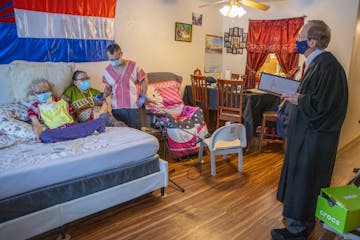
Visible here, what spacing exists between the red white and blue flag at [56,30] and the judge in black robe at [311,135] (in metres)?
2.41

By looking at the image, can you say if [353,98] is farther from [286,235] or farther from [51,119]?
[51,119]

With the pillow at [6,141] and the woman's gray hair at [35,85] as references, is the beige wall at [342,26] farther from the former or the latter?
the pillow at [6,141]

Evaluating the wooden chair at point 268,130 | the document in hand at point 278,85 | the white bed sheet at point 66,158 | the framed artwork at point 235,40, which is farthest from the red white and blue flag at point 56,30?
the framed artwork at point 235,40

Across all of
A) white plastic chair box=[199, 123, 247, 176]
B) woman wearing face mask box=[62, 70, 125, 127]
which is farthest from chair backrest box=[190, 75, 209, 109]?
woman wearing face mask box=[62, 70, 125, 127]

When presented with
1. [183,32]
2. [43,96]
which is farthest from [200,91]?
[43,96]

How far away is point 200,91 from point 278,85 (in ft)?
7.23

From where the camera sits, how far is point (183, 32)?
4.44 meters

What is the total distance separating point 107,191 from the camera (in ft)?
7.00

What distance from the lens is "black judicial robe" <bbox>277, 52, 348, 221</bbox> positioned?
5.77ft

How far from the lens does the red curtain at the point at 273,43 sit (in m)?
4.45

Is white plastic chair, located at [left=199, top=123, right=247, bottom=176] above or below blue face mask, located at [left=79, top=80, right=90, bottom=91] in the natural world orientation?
below

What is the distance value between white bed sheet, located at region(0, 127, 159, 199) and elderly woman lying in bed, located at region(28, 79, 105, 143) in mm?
85

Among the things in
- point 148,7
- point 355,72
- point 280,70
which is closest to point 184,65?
point 148,7

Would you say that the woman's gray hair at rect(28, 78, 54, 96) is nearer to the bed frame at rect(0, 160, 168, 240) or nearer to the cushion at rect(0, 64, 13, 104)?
the cushion at rect(0, 64, 13, 104)
